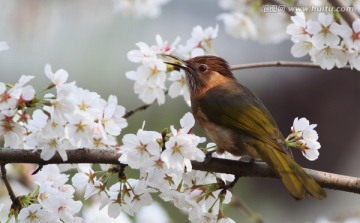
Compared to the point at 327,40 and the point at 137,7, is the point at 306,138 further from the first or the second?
the point at 137,7

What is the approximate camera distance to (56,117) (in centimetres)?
218

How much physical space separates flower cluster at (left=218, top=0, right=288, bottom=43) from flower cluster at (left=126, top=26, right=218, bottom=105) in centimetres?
84

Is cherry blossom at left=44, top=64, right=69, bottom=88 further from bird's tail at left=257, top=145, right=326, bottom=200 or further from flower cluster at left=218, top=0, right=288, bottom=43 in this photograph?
flower cluster at left=218, top=0, right=288, bottom=43

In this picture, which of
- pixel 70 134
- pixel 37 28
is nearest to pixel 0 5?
pixel 37 28

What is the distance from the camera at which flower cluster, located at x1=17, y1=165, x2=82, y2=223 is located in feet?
7.50

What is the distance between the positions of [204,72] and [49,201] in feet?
4.24

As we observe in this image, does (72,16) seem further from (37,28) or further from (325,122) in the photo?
(325,122)

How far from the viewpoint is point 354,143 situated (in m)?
8.60

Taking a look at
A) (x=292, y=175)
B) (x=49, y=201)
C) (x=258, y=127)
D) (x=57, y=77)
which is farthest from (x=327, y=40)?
(x=49, y=201)

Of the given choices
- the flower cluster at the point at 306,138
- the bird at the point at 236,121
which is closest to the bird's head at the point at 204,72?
the bird at the point at 236,121

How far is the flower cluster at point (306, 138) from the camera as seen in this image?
97.3 inches

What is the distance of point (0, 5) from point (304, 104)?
438 cm

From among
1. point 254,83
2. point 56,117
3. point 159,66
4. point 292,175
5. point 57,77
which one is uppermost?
point 57,77

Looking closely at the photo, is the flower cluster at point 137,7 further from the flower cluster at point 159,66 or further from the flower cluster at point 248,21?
the flower cluster at point 159,66
